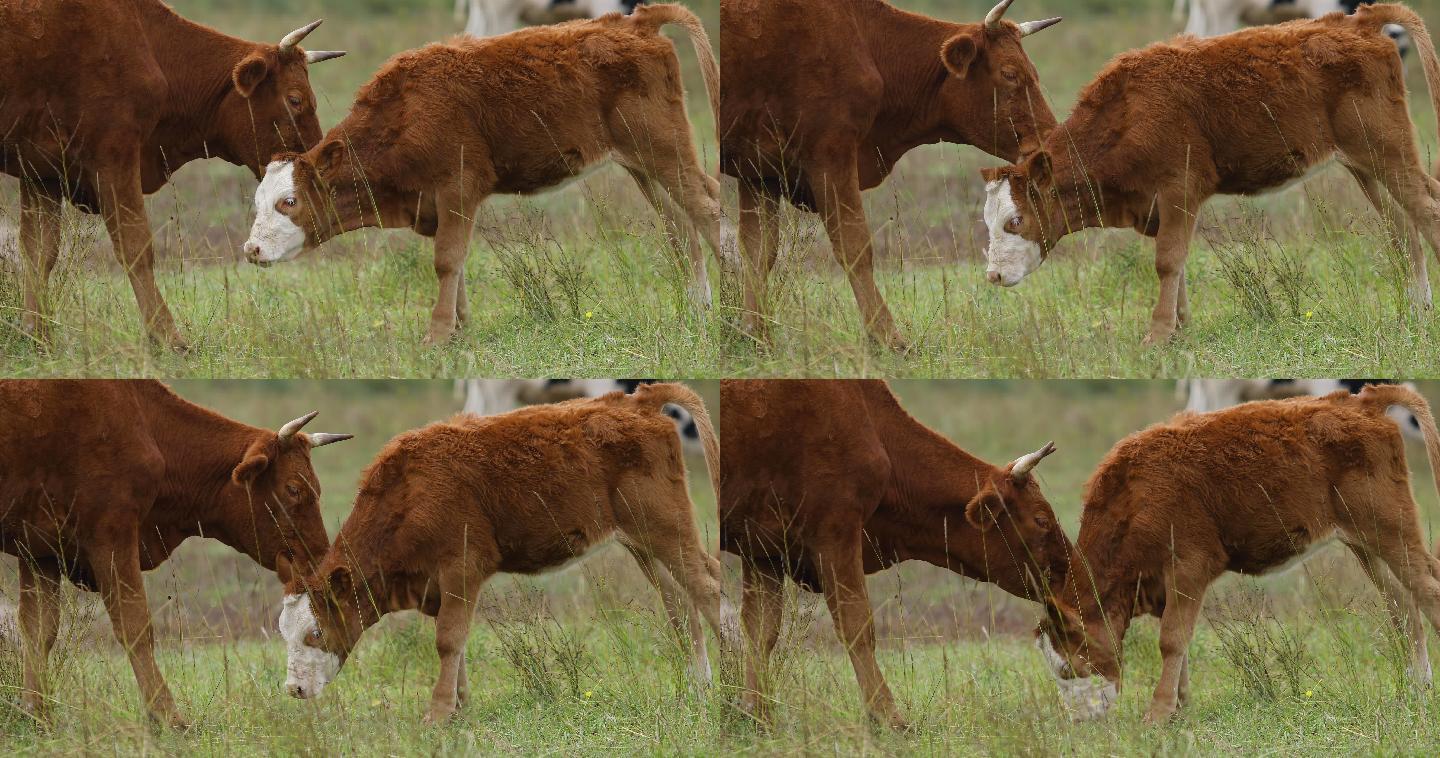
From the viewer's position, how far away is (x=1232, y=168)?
9.69 metres

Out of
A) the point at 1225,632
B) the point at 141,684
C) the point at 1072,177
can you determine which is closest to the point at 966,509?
the point at 1072,177

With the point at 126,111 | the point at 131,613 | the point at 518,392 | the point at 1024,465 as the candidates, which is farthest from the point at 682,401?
the point at 518,392

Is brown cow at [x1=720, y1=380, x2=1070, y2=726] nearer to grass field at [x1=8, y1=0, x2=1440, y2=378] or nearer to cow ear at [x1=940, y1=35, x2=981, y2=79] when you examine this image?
grass field at [x1=8, y1=0, x2=1440, y2=378]

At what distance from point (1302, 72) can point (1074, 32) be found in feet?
20.6

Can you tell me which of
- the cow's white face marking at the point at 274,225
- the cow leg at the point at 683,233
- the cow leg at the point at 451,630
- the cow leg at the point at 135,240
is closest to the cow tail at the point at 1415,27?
the cow leg at the point at 683,233

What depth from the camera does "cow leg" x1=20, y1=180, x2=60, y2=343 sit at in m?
9.64

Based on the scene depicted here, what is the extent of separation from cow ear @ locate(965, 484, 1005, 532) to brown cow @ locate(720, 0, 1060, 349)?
2.75 feet

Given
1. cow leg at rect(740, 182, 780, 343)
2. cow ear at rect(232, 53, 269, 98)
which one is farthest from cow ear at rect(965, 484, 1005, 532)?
cow ear at rect(232, 53, 269, 98)

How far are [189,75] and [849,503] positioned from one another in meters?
3.99

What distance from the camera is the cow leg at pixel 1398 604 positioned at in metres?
9.83

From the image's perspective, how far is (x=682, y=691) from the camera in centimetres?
948

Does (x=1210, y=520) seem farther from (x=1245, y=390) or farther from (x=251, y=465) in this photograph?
(x=251, y=465)

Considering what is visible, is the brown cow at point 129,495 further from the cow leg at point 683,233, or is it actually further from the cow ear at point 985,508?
the cow ear at point 985,508

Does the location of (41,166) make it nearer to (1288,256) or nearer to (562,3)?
(562,3)
